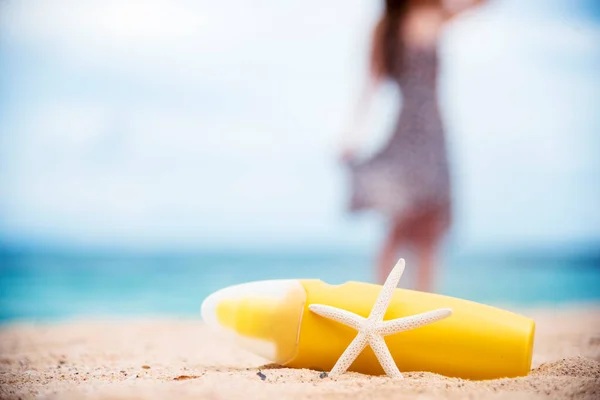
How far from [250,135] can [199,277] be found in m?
1.07

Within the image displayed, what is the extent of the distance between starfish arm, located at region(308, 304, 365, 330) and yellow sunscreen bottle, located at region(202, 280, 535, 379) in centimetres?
2

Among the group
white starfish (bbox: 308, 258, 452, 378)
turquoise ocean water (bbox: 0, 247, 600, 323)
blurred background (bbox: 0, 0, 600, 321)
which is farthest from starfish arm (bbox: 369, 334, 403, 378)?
turquoise ocean water (bbox: 0, 247, 600, 323)

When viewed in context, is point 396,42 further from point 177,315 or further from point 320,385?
point 320,385

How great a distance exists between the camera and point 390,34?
273 cm

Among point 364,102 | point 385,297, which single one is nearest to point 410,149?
point 364,102

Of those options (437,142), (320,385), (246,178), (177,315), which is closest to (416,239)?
(437,142)

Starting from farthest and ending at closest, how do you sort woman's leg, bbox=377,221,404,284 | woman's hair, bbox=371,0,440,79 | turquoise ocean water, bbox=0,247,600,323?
turquoise ocean water, bbox=0,247,600,323 < woman's hair, bbox=371,0,440,79 < woman's leg, bbox=377,221,404,284

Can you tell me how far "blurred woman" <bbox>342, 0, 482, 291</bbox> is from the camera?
258 centimetres

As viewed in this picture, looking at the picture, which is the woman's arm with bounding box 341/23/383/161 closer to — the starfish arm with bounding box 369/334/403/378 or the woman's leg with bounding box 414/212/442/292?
the woman's leg with bounding box 414/212/442/292

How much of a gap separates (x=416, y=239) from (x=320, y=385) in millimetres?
1855

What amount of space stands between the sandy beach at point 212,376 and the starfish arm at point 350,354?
0.08ft

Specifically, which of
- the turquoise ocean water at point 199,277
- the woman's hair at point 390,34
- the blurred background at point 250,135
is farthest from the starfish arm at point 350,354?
the turquoise ocean water at point 199,277

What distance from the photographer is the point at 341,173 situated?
2986mm

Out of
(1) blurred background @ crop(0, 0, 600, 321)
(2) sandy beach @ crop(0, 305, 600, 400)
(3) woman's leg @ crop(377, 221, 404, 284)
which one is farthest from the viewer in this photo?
(1) blurred background @ crop(0, 0, 600, 321)
